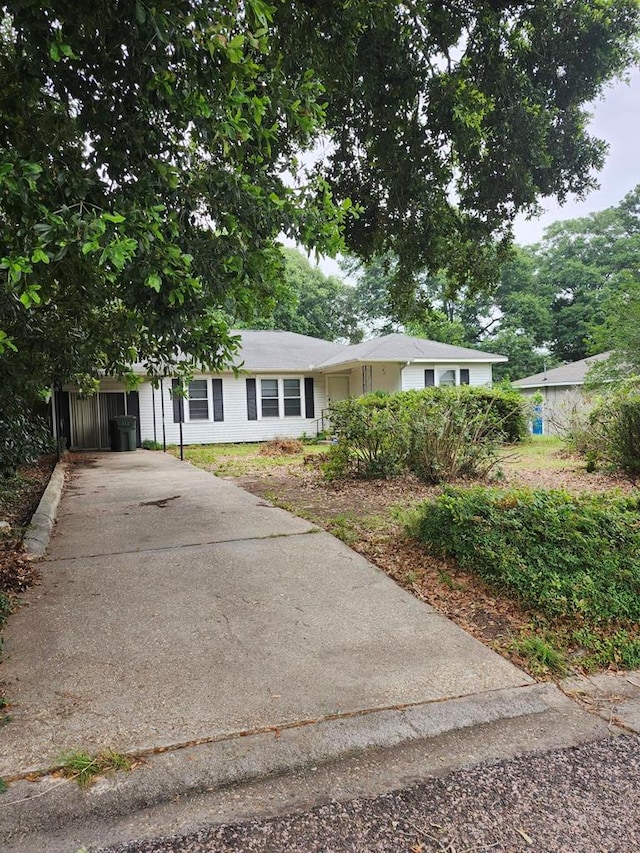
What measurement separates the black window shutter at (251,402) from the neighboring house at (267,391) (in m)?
0.03

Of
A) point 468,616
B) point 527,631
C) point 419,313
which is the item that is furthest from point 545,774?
point 419,313

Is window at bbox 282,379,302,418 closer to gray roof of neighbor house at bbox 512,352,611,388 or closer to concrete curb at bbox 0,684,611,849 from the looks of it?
gray roof of neighbor house at bbox 512,352,611,388

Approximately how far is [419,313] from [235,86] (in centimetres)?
585

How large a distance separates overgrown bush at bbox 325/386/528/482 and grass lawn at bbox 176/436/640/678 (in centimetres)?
29

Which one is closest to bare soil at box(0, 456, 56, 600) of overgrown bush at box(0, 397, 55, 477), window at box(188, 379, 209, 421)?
overgrown bush at box(0, 397, 55, 477)

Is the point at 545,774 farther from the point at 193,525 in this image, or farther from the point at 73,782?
the point at 193,525

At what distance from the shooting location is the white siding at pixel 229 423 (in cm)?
1812

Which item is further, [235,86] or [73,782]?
[235,86]

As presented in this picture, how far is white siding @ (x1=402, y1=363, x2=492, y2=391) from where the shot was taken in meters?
19.1

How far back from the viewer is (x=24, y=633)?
11.0ft

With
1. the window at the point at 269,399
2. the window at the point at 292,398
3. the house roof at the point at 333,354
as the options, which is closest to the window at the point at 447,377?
the house roof at the point at 333,354

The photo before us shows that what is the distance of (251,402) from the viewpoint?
19.1m

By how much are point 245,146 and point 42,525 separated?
4439 millimetres

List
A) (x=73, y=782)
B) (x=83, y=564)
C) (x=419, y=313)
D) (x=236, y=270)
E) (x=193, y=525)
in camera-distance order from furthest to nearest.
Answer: (x=419, y=313) → (x=193, y=525) → (x=83, y=564) → (x=236, y=270) → (x=73, y=782)
